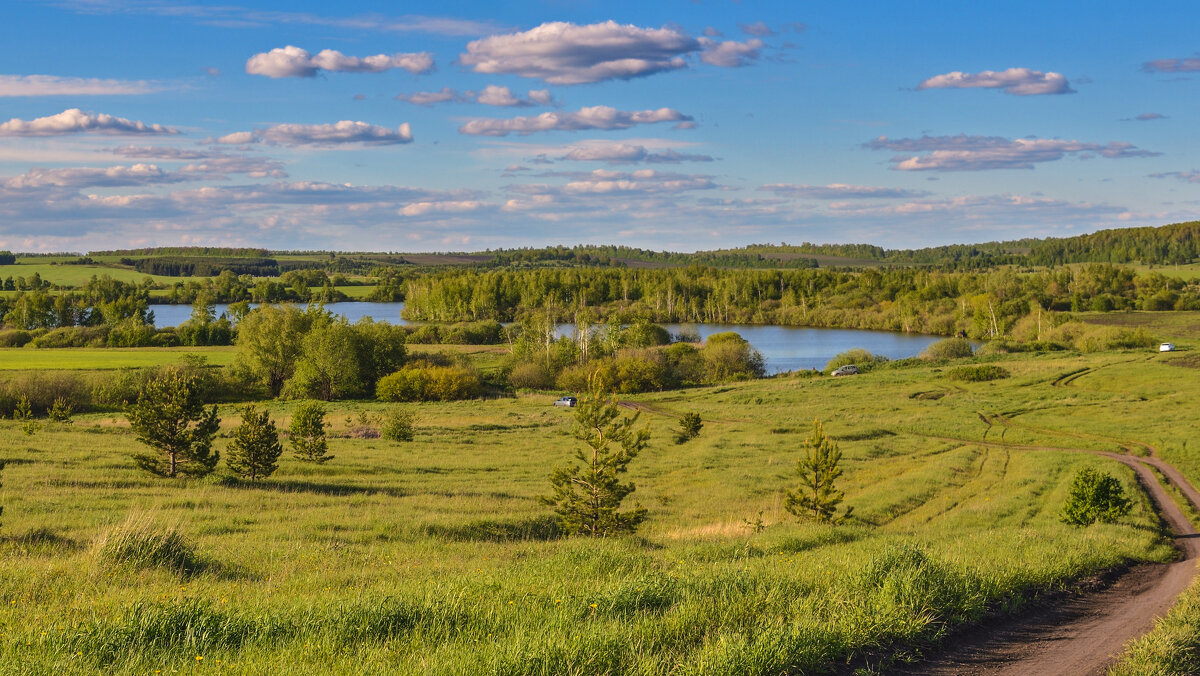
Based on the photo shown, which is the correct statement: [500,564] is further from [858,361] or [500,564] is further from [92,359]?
[858,361]

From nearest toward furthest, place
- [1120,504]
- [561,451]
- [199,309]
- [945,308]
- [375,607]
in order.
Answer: [375,607]
[1120,504]
[561,451]
[199,309]
[945,308]

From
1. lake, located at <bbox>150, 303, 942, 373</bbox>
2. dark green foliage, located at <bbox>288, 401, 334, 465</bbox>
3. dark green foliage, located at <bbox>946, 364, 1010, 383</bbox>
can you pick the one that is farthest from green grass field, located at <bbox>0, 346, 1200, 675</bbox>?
lake, located at <bbox>150, 303, 942, 373</bbox>

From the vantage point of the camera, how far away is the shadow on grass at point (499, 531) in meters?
16.0

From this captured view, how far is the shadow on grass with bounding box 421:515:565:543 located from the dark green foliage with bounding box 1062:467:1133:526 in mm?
14489

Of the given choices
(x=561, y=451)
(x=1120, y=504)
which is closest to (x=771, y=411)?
(x=561, y=451)

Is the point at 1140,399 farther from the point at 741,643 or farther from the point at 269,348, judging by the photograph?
the point at 269,348

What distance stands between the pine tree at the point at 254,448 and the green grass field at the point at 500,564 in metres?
0.70

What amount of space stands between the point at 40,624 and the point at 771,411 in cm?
5925

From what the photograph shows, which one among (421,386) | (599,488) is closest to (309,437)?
(599,488)

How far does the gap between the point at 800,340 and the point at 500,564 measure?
14108 centimetres

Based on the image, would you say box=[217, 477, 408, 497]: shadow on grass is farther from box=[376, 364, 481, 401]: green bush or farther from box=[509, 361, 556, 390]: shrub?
box=[509, 361, 556, 390]: shrub

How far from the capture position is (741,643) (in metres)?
5.72

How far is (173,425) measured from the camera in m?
22.3

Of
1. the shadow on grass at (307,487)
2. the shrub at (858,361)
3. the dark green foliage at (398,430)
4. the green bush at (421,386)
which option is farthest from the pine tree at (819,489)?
the shrub at (858,361)
